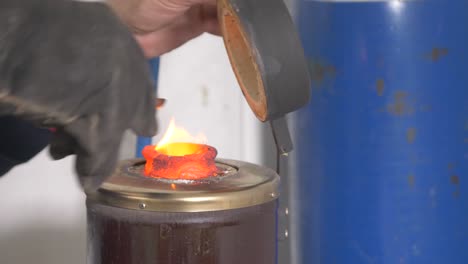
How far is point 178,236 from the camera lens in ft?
2.73

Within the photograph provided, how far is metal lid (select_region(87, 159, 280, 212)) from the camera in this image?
2.71ft

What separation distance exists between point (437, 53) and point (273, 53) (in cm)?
47

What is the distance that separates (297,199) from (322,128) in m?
0.17

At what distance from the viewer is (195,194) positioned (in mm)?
830

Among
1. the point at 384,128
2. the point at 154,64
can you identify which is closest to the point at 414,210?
the point at 384,128

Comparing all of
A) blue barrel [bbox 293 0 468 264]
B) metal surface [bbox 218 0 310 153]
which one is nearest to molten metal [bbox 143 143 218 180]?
metal surface [bbox 218 0 310 153]

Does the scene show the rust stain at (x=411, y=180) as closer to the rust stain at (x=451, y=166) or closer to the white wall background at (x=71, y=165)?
the rust stain at (x=451, y=166)

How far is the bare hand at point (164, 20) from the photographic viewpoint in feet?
3.49

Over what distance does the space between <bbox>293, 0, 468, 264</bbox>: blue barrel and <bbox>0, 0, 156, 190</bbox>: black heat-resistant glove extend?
60 cm

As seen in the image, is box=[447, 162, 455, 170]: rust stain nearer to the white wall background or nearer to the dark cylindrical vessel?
the dark cylindrical vessel

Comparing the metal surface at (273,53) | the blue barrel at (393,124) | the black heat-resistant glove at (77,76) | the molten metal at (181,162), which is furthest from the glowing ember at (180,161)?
the blue barrel at (393,124)

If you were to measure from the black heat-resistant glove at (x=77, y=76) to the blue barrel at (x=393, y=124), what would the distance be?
60 cm

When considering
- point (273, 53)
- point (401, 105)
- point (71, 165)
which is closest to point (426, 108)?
point (401, 105)

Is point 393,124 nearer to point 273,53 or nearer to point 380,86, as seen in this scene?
point 380,86
